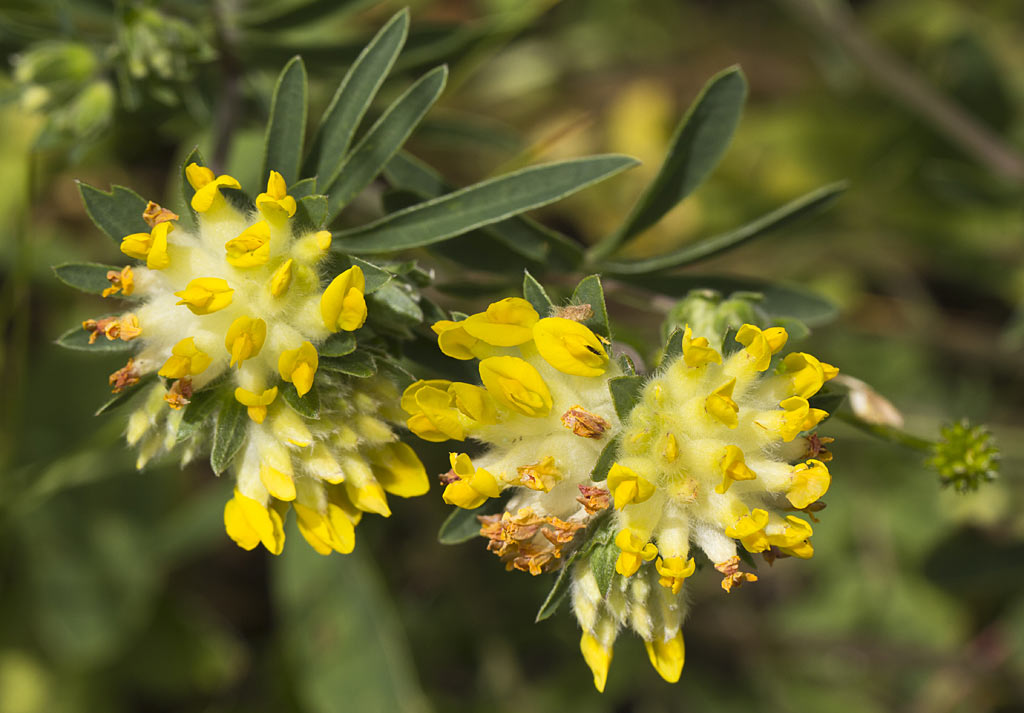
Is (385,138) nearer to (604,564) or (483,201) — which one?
(483,201)

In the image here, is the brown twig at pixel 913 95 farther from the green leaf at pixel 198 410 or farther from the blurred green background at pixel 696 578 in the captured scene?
the green leaf at pixel 198 410

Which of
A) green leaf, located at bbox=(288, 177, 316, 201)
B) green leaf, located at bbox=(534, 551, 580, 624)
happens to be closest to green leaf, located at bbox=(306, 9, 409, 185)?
green leaf, located at bbox=(288, 177, 316, 201)

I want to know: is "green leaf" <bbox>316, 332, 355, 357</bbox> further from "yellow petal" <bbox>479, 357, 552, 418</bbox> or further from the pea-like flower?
"yellow petal" <bbox>479, 357, 552, 418</bbox>

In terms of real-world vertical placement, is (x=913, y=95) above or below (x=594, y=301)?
→ below

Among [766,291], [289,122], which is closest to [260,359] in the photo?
[289,122]

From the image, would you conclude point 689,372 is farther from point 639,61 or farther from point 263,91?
point 639,61

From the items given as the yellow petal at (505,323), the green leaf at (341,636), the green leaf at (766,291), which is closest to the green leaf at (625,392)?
the yellow petal at (505,323)
